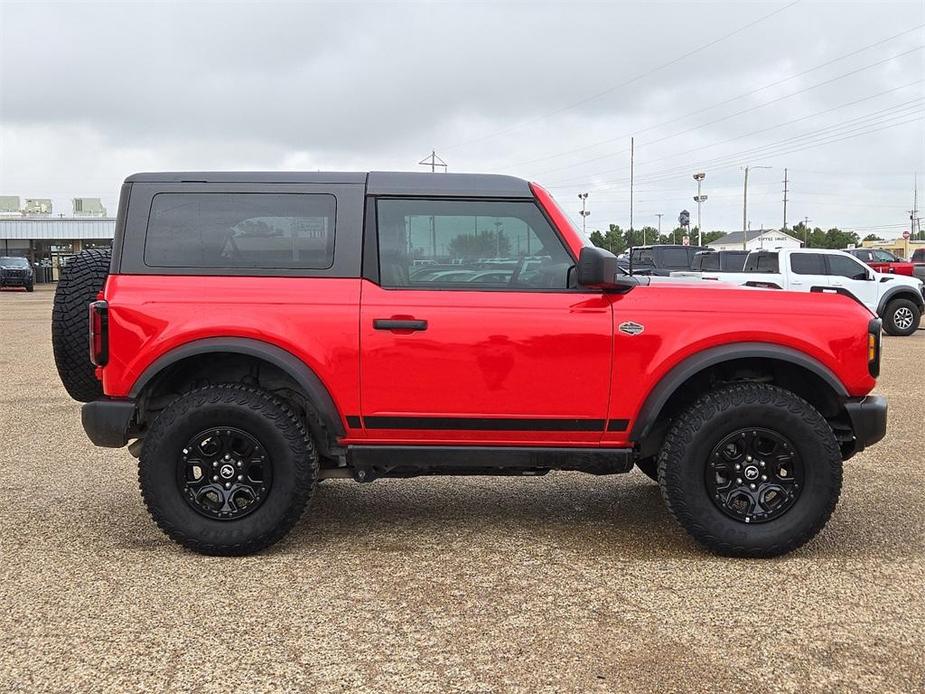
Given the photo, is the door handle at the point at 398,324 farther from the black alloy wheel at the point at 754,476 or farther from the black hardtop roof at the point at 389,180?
the black alloy wheel at the point at 754,476

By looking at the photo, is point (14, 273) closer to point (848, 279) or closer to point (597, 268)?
point (848, 279)

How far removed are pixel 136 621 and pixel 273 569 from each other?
769mm

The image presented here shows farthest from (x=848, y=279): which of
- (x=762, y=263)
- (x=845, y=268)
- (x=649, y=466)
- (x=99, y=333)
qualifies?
(x=99, y=333)

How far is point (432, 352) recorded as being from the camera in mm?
4246

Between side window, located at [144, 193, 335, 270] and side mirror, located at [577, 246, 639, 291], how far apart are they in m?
1.26

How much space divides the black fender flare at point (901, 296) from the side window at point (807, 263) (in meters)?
1.40

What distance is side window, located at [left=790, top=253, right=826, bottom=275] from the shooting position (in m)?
16.6

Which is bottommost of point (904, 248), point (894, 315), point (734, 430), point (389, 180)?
point (734, 430)

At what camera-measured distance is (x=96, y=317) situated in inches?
166

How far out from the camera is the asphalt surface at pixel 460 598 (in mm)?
3096

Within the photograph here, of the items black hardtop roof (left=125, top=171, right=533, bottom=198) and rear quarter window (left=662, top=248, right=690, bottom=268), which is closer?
black hardtop roof (left=125, top=171, right=533, bottom=198)

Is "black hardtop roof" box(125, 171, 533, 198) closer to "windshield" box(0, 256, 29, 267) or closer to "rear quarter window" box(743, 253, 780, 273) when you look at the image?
"rear quarter window" box(743, 253, 780, 273)

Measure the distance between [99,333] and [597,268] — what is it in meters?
2.43

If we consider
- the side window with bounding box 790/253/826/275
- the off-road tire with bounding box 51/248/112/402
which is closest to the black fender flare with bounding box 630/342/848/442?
the off-road tire with bounding box 51/248/112/402
